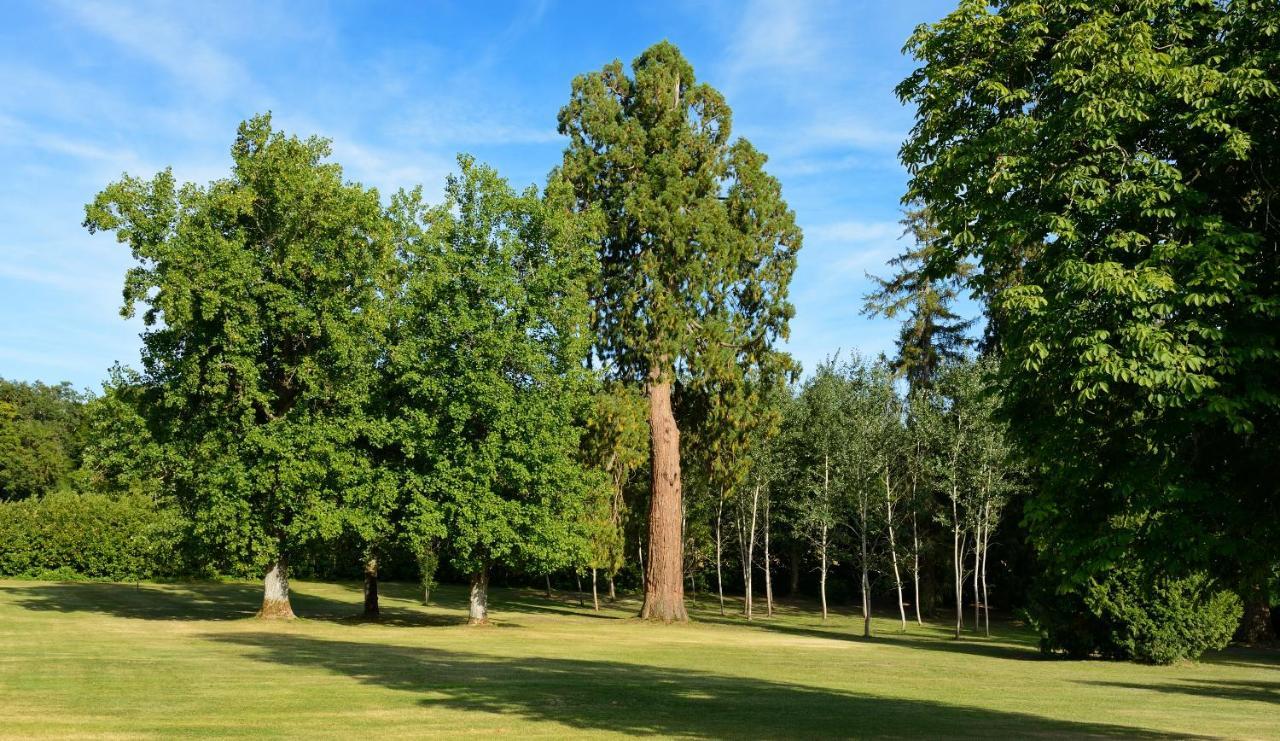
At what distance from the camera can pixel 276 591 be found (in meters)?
33.9

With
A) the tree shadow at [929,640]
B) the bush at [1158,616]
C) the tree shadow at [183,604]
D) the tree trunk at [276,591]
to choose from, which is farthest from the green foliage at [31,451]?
the bush at [1158,616]

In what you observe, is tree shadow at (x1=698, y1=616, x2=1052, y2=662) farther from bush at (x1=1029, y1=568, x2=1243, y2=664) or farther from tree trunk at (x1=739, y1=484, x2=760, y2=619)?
bush at (x1=1029, y1=568, x2=1243, y2=664)

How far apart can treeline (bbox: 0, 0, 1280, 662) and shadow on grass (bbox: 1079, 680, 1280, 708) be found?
2485 millimetres

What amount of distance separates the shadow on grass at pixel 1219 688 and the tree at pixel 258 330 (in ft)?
74.0

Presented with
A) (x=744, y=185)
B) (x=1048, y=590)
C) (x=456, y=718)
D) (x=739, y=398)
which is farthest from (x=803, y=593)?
(x=456, y=718)

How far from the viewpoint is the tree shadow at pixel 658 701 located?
12.9 meters

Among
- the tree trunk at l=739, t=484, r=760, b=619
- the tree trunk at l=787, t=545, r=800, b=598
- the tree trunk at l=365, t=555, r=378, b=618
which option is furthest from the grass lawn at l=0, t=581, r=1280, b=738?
the tree trunk at l=787, t=545, r=800, b=598

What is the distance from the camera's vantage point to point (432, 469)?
34.5 m

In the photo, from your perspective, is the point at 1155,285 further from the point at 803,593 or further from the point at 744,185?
the point at 803,593

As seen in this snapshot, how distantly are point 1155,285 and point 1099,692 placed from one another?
1253 centimetres

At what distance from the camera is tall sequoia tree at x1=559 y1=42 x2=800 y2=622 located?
38125 millimetres

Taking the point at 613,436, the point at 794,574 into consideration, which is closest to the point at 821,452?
the point at 613,436

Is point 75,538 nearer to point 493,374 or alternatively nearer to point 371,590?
point 371,590

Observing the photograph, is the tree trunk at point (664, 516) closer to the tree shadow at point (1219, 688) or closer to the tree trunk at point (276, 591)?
Result: the tree trunk at point (276, 591)
